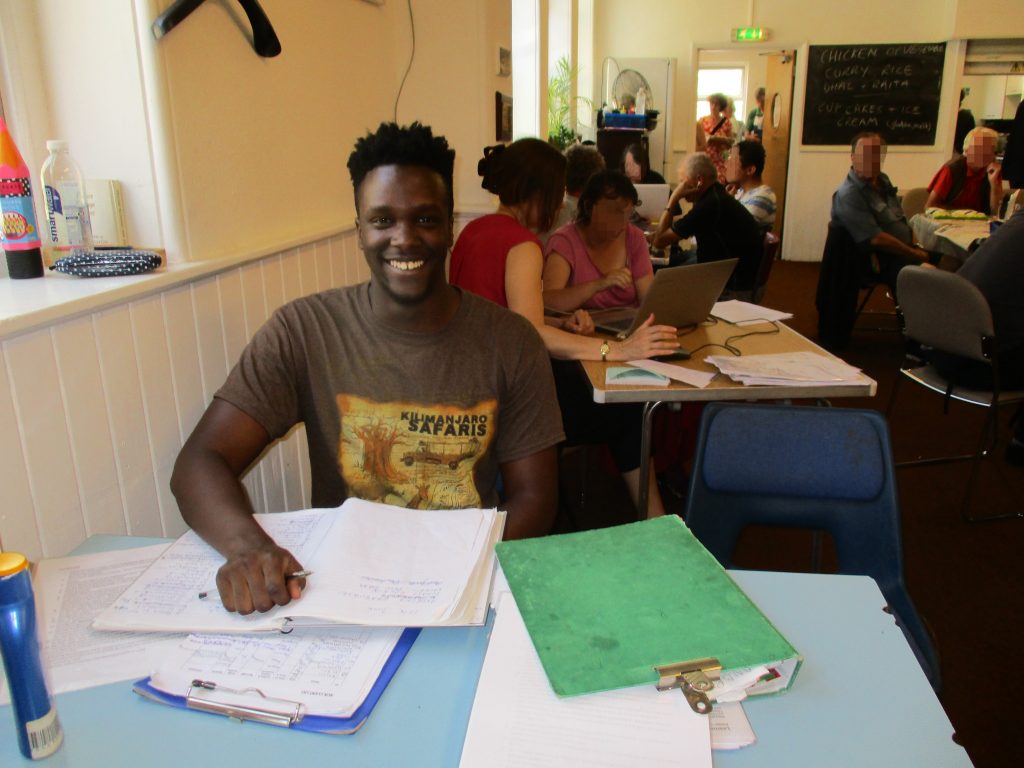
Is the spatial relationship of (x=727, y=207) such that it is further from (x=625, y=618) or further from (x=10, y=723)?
(x=10, y=723)

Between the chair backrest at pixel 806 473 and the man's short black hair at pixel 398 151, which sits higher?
the man's short black hair at pixel 398 151

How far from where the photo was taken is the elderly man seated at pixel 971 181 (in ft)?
17.6

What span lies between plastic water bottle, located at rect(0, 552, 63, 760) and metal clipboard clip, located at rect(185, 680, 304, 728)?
5.1 inches

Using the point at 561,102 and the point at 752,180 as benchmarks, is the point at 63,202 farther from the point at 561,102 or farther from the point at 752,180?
the point at 561,102

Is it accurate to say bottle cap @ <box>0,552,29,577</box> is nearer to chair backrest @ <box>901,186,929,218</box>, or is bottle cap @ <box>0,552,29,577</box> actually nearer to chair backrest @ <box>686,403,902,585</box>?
chair backrest @ <box>686,403,902,585</box>

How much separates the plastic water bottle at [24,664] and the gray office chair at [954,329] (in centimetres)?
280

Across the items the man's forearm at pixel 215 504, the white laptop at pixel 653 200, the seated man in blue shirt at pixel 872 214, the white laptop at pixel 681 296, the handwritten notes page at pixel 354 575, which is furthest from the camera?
the white laptop at pixel 653 200

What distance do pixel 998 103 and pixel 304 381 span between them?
8.91m

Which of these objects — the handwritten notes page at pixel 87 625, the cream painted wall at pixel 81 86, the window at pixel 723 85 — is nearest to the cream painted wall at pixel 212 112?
the cream painted wall at pixel 81 86

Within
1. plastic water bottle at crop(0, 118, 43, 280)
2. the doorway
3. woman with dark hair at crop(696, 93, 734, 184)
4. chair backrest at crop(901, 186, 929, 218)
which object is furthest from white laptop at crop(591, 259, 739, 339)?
the doorway

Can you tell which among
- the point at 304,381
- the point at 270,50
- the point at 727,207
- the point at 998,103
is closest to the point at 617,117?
the point at 727,207

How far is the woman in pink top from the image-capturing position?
274 cm

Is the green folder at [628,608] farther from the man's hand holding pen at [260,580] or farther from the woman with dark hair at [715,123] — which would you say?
the woman with dark hair at [715,123]

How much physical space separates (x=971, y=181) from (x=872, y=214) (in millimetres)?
1455
